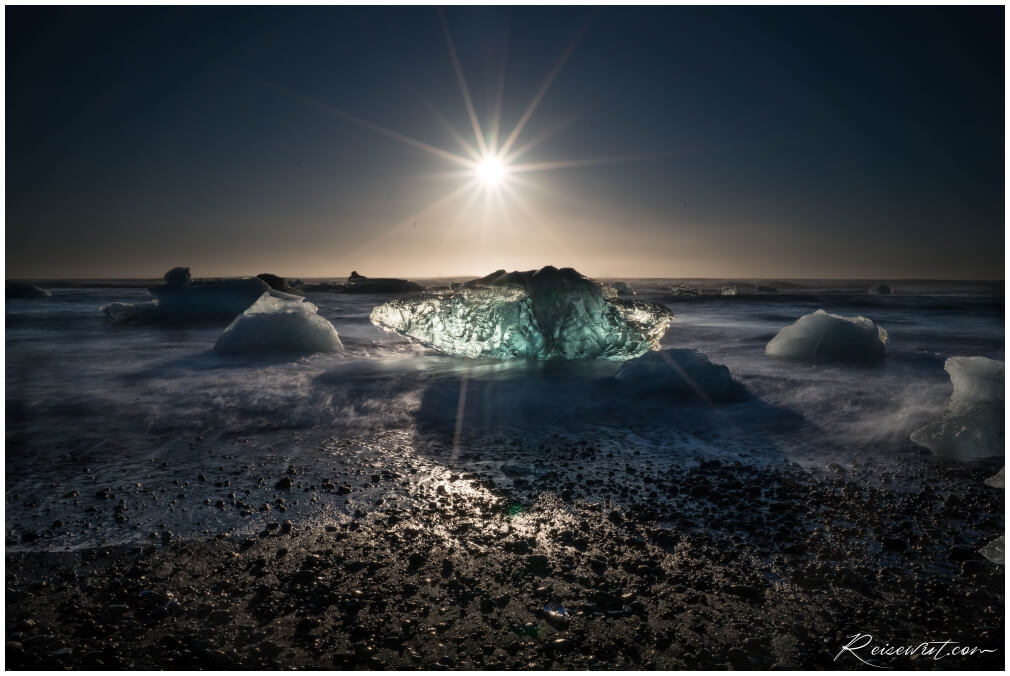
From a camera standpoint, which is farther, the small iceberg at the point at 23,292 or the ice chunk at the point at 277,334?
the small iceberg at the point at 23,292

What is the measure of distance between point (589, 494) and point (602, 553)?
2.03ft

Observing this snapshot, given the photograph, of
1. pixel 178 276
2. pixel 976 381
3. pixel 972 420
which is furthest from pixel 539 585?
pixel 178 276

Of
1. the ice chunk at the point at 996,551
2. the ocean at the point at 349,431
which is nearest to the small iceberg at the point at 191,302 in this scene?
the ocean at the point at 349,431

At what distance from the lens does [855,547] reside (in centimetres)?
205

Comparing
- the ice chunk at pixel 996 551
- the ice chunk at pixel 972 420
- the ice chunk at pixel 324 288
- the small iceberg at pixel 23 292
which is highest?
the ice chunk at pixel 324 288

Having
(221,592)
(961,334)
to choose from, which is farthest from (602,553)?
(961,334)

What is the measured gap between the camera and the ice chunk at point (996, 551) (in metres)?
1.94

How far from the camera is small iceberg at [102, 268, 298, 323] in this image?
14398 mm

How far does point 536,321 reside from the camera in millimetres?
7516

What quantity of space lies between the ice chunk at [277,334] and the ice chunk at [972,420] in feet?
25.0

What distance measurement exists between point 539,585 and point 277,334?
7.26m

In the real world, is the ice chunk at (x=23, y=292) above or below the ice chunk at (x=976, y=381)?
above

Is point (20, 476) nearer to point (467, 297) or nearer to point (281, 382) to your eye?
point (281, 382)

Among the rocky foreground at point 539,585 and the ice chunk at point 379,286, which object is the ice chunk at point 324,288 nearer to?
the ice chunk at point 379,286
